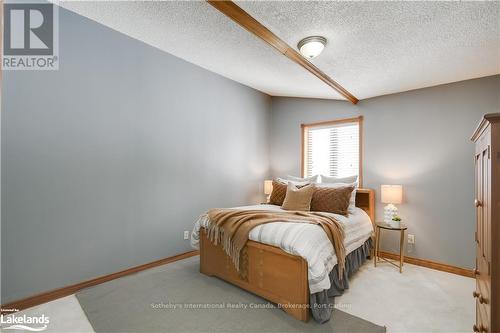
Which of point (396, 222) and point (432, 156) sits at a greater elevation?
point (432, 156)

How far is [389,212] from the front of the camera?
3434 millimetres

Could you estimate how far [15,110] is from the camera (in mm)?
2244

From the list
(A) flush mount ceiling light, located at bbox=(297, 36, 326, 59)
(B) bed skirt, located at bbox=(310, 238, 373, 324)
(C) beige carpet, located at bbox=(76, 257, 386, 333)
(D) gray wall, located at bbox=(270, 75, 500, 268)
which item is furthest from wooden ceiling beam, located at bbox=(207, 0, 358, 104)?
(C) beige carpet, located at bbox=(76, 257, 386, 333)

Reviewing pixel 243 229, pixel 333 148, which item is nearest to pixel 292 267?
pixel 243 229

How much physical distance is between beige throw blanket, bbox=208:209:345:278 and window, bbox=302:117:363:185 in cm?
176

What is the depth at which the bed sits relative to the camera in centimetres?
205

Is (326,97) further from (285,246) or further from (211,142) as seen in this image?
(285,246)

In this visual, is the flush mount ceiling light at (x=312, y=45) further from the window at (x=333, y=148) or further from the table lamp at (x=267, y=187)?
the table lamp at (x=267, y=187)

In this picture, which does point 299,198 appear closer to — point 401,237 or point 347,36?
point 401,237

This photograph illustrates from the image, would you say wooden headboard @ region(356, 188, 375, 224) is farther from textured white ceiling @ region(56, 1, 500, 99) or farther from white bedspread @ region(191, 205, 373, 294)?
textured white ceiling @ region(56, 1, 500, 99)

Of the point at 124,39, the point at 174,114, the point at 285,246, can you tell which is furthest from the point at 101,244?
the point at 124,39

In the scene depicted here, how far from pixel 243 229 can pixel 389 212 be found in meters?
2.15

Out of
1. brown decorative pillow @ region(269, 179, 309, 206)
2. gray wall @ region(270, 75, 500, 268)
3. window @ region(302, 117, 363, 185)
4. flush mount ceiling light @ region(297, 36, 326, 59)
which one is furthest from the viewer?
window @ region(302, 117, 363, 185)

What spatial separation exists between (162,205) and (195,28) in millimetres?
2106
